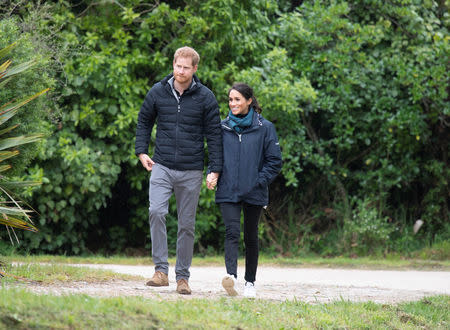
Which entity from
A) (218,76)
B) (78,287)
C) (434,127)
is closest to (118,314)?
(78,287)

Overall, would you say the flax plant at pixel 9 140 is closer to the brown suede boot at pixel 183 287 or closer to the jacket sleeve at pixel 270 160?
the brown suede boot at pixel 183 287

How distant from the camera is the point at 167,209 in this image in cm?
614

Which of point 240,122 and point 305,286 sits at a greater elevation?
point 240,122

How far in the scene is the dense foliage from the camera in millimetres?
10867

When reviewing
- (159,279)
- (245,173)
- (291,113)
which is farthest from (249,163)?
(291,113)

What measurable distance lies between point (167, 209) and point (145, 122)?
0.82 meters

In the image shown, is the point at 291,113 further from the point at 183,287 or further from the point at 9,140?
the point at 183,287

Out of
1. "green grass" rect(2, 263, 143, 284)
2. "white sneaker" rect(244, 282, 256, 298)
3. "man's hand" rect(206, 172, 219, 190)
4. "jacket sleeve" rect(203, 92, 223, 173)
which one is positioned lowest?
"green grass" rect(2, 263, 143, 284)

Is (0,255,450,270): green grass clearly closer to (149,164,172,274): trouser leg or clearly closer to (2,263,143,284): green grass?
(2,263,143,284): green grass

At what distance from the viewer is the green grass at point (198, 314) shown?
14.0 feet

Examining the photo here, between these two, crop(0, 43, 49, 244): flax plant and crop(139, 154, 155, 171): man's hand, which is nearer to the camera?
crop(139, 154, 155, 171): man's hand

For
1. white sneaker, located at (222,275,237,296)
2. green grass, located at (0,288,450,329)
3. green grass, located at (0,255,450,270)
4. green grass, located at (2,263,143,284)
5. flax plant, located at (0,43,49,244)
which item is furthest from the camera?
green grass, located at (0,255,450,270)

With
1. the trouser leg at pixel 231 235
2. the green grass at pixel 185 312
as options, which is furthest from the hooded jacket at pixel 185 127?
the green grass at pixel 185 312

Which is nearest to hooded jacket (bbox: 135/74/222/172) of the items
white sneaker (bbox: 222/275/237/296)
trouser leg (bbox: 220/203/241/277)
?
trouser leg (bbox: 220/203/241/277)
